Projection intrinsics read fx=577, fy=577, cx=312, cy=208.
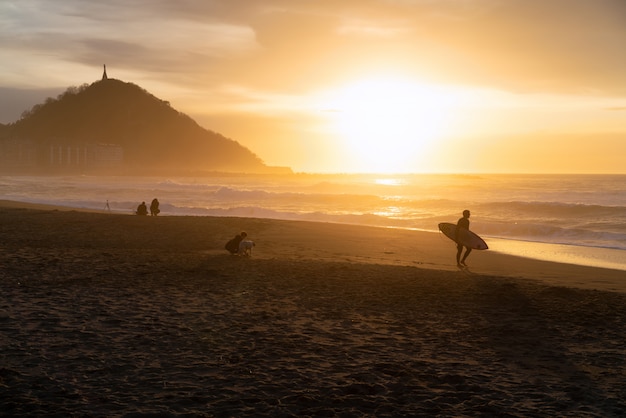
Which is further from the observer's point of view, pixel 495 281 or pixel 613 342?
pixel 495 281

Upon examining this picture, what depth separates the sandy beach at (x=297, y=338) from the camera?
20.7 feet

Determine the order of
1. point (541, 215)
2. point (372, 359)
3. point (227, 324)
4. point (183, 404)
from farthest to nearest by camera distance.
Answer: point (541, 215) < point (227, 324) < point (372, 359) < point (183, 404)

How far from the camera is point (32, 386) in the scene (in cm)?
641

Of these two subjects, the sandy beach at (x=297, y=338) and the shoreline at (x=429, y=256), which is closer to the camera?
the sandy beach at (x=297, y=338)

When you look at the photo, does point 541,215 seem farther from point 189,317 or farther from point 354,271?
point 189,317

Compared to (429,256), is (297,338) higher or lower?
lower

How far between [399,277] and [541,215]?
126 ft

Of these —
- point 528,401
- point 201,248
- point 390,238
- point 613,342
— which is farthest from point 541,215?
point 528,401

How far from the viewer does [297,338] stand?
879 centimetres

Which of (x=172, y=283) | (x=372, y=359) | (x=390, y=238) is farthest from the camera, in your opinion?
(x=390, y=238)

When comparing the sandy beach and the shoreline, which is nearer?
the sandy beach

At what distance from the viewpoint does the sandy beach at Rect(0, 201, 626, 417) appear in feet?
20.7

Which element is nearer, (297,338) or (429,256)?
(297,338)

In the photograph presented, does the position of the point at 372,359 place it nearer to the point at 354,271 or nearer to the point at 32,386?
the point at 32,386
